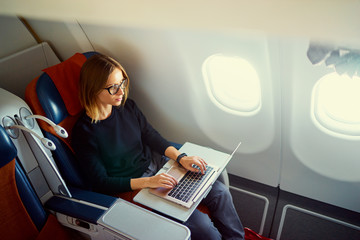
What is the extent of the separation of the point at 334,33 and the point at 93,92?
1.27 metres

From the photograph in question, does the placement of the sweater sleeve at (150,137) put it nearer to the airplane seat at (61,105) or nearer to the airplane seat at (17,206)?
the airplane seat at (61,105)

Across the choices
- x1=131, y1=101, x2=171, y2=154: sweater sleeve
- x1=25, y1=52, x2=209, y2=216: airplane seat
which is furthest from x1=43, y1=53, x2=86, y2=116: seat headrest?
x1=131, y1=101, x2=171, y2=154: sweater sleeve

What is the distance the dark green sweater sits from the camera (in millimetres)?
1776

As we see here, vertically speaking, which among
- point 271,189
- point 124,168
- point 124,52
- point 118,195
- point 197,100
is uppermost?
point 271,189

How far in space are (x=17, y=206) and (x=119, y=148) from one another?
2.05ft

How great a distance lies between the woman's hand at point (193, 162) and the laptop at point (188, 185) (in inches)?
1.0

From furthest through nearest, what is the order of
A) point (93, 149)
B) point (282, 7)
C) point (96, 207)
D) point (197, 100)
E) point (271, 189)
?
point (271, 189) < point (197, 100) < point (93, 149) < point (96, 207) < point (282, 7)

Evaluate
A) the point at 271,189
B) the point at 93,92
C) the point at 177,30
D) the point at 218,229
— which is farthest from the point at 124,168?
the point at 271,189

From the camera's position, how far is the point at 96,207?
1634 mm

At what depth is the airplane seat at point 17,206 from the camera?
1.46 metres

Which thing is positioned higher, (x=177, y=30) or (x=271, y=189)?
(x=271, y=189)

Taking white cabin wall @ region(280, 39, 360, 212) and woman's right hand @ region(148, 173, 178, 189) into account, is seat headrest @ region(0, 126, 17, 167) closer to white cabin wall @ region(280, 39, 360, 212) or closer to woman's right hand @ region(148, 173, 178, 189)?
woman's right hand @ region(148, 173, 178, 189)

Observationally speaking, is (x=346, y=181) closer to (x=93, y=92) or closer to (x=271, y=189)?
(x=271, y=189)

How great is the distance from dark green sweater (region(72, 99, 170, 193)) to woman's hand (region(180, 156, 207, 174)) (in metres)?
0.27
